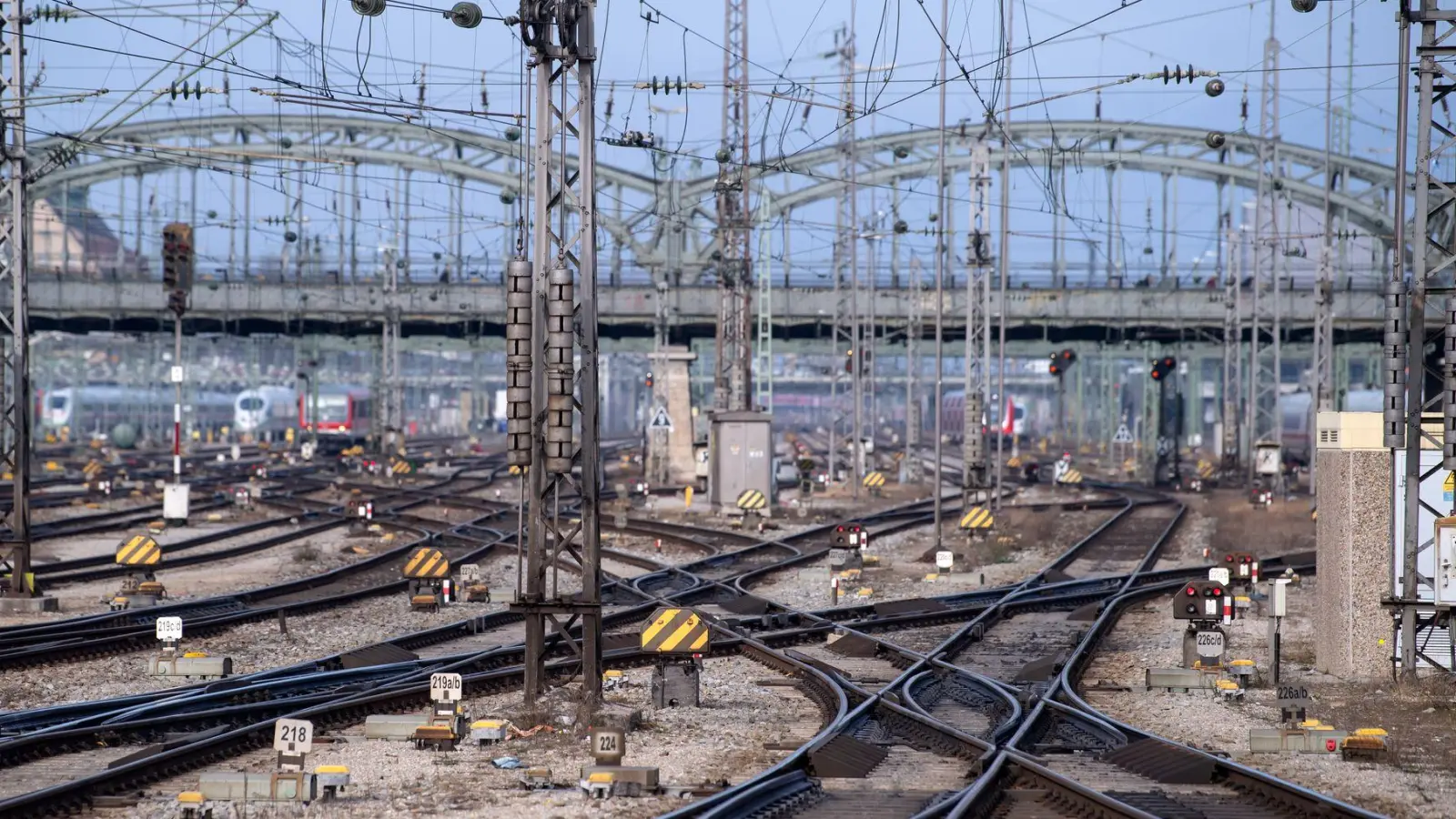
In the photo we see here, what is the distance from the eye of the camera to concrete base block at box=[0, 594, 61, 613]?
81.5ft

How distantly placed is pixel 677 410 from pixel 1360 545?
42.4 meters

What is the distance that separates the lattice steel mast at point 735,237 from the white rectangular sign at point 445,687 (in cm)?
2801

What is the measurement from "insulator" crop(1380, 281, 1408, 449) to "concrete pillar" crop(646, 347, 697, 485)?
3756 centimetres

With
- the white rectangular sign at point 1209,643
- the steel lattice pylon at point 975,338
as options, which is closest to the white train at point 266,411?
the steel lattice pylon at point 975,338

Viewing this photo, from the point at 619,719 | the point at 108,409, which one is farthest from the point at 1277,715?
the point at 108,409

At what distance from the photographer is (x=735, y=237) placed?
148 ft

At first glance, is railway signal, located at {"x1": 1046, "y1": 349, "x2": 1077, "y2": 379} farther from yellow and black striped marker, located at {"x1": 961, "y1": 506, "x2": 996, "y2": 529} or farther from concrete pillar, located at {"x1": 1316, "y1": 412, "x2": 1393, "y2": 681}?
concrete pillar, located at {"x1": 1316, "y1": 412, "x2": 1393, "y2": 681}

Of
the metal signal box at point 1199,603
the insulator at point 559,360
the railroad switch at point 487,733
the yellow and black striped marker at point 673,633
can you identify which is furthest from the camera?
the metal signal box at point 1199,603

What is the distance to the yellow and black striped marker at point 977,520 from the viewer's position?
123 ft

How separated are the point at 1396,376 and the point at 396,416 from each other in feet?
206

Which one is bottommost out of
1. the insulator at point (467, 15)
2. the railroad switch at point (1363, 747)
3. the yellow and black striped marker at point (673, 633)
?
the railroad switch at point (1363, 747)

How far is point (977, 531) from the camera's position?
40.3 metres

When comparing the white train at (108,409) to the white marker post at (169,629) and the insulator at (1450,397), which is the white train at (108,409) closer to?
the white marker post at (169,629)

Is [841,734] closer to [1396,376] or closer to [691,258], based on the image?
[1396,376]
